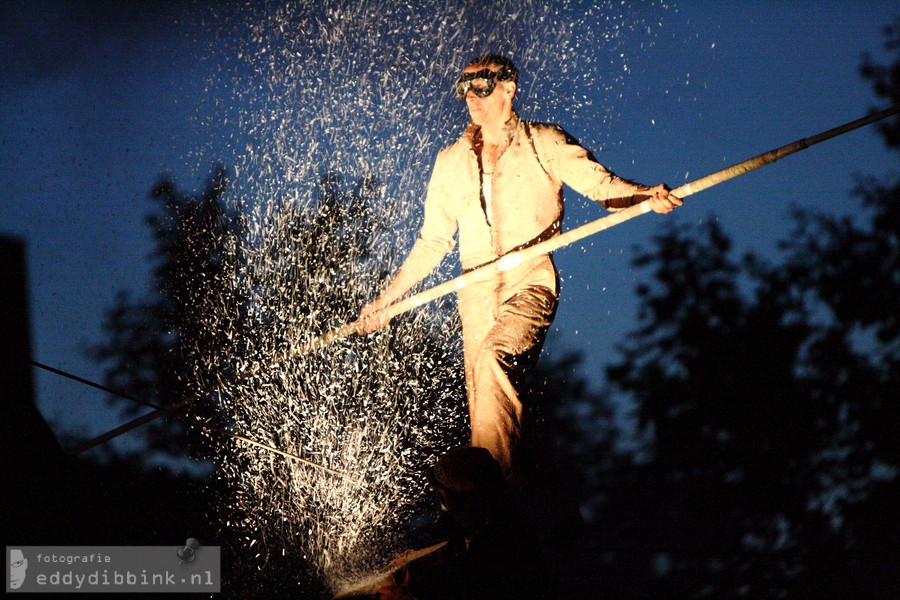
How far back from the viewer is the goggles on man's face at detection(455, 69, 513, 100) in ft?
13.0

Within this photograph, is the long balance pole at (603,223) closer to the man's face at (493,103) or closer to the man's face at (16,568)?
the man's face at (493,103)

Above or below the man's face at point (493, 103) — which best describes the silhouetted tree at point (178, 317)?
above

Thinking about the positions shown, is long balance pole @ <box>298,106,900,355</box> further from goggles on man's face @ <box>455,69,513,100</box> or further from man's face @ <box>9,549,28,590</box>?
man's face @ <box>9,549,28,590</box>

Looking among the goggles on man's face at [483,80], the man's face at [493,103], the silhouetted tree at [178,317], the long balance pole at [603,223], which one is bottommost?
the long balance pole at [603,223]

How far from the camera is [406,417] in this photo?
10344 millimetres

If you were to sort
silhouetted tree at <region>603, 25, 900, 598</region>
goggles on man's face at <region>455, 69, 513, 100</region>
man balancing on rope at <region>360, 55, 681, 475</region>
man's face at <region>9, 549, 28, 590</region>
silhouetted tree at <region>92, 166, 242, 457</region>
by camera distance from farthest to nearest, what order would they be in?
silhouetted tree at <region>92, 166, 242, 457</region> < silhouetted tree at <region>603, 25, 900, 598</region> < goggles on man's face at <region>455, 69, 513, 100</region> < man balancing on rope at <region>360, 55, 681, 475</region> < man's face at <region>9, 549, 28, 590</region>

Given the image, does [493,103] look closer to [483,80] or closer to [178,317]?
[483,80]

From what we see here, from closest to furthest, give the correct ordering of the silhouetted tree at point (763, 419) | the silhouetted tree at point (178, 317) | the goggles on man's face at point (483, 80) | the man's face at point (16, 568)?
the man's face at point (16, 568) < the goggles on man's face at point (483, 80) < the silhouetted tree at point (763, 419) < the silhouetted tree at point (178, 317)

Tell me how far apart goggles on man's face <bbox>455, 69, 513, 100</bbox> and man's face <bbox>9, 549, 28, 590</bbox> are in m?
2.96

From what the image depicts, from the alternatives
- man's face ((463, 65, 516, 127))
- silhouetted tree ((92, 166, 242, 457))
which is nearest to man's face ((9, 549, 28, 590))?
man's face ((463, 65, 516, 127))

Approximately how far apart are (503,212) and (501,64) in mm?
742

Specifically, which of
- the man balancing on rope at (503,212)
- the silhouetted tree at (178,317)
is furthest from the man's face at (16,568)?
the silhouetted tree at (178,317)

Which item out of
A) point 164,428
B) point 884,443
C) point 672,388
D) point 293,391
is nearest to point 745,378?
point 672,388

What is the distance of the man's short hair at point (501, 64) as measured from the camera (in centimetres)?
398
